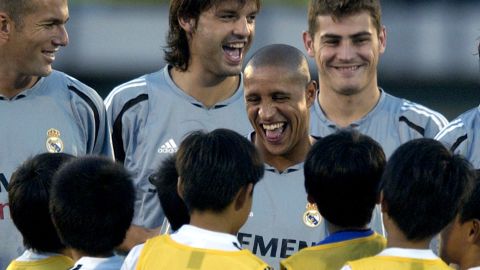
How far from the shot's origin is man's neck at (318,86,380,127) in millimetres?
7035

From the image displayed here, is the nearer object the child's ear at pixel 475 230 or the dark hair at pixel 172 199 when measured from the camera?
the child's ear at pixel 475 230

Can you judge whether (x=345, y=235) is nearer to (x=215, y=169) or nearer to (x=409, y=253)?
(x=409, y=253)

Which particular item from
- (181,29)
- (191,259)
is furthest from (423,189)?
(181,29)

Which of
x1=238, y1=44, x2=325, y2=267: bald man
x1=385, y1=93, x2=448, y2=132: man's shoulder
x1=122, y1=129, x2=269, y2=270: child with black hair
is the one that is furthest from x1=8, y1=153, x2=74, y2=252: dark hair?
x1=385, y1=93, x2=448, y2=132: man's shoulder

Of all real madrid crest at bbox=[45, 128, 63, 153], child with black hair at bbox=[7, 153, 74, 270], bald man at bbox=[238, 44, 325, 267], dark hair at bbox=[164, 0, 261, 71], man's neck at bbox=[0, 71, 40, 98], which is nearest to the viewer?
child with black hair at bbox=[7, 153, 74, 270]

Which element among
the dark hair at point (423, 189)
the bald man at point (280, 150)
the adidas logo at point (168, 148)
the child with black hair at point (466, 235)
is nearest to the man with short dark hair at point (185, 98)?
A: the adidas logo at point (168, 148)

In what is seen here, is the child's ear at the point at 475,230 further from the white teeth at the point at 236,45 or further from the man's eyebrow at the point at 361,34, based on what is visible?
the white teeth at the point at 236,45

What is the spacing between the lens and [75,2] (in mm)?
17219

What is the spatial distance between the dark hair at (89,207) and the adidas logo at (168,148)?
1.64 metres

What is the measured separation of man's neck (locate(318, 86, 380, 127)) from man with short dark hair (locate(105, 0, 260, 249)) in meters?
0.48

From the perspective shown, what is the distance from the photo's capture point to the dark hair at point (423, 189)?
4.78 metres

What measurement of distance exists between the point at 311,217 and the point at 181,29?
184 cm

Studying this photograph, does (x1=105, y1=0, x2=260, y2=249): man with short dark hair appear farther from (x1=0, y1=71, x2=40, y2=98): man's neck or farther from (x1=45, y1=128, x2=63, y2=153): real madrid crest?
(x1=0, y1=71, x2=40, y2=98): man's neck

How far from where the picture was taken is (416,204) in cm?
477
